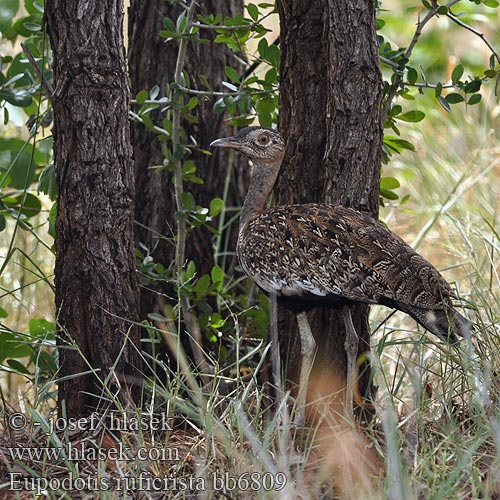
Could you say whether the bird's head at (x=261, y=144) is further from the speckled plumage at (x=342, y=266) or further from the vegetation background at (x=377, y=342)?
the speckled plumage at (x=342, y=266)

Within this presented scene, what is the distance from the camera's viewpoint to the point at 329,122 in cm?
392

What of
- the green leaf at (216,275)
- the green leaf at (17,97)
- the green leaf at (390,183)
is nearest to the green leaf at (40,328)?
the green leaf at (216,275)

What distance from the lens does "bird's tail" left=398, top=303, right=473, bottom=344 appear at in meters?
3.63

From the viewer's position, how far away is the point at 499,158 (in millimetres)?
6551

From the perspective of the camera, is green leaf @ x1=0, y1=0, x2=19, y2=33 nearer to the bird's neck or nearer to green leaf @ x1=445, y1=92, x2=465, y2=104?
the bird's neck

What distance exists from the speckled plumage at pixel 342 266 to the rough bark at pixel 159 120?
3.54ft

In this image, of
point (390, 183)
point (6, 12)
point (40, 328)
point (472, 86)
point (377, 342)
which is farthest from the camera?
point (377, 342)

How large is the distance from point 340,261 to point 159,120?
1.68 metres

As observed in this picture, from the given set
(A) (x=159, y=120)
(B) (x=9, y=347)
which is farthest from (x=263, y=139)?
(B) (x=9, y=347)

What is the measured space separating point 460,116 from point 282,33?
380 cm

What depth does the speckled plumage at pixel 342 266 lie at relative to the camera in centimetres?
362

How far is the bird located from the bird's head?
0.87ft

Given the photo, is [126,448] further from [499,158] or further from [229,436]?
[499,158]

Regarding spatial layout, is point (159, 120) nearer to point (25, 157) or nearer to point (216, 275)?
point (25, 157)
